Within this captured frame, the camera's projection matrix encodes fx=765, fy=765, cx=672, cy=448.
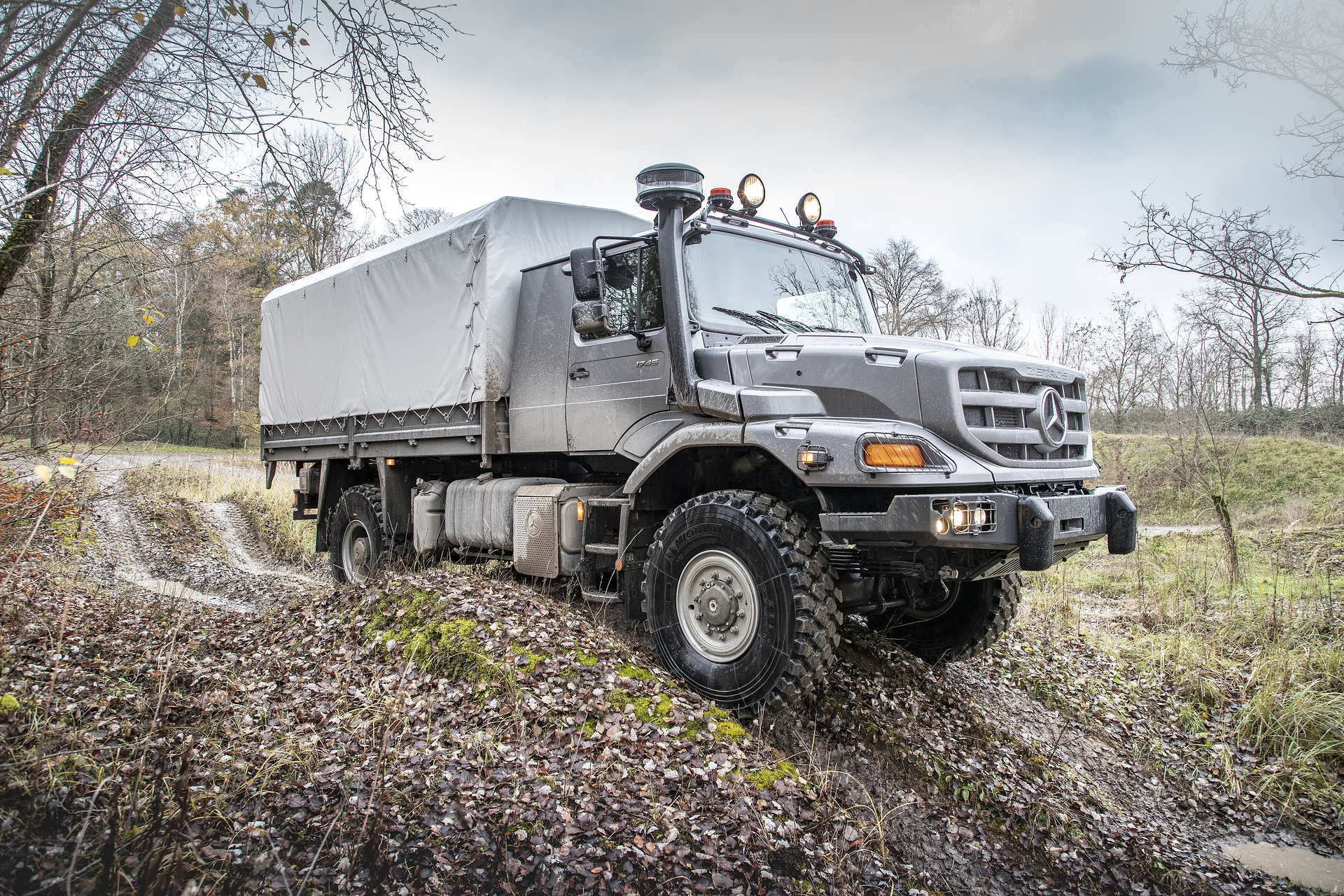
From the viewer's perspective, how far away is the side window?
17.3 feet

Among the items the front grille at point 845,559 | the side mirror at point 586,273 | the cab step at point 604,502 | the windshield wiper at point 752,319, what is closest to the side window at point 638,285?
the side mirror at point 586,273

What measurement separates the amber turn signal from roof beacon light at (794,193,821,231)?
2.64 metres

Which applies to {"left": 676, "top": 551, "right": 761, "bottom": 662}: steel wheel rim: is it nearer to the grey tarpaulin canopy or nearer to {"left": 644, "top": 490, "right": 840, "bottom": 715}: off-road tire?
{"left": 644, "top": 490, "right": 840, "bottom": 715}: off-road tire

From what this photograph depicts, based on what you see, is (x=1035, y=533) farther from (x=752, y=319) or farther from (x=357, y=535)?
(x=357, y=535)

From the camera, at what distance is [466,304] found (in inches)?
264

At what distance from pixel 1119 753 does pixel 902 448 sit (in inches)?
109

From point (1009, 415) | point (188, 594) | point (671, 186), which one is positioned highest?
point (671, 186)

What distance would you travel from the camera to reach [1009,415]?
14.4ft

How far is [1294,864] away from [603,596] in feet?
13.4

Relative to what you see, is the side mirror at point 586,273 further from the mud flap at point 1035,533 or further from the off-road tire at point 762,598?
the mud flap at point 1035,533

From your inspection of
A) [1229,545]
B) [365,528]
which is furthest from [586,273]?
[1229,545]

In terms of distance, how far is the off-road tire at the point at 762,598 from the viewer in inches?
158

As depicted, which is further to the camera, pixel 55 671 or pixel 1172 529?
pixel 1172 529

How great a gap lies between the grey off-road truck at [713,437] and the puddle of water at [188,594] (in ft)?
5.31
